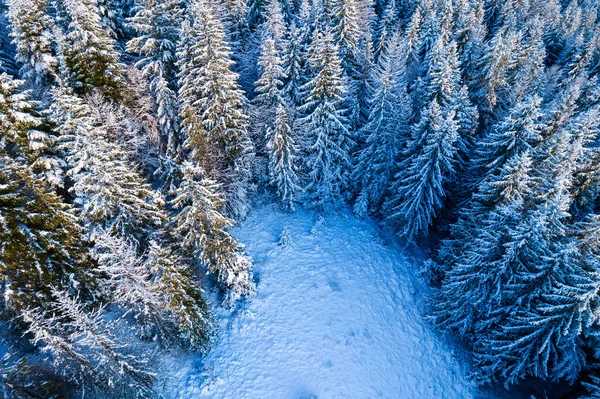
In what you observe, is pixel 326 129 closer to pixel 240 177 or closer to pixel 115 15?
pixel 240 177

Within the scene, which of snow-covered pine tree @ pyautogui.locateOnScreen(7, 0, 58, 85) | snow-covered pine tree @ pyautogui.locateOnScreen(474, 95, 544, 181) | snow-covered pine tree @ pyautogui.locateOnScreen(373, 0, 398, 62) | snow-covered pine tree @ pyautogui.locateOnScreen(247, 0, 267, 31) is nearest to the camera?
snow-covered pine tree @ pyautogui.locateOnScreen(474, 95, 544, 181)

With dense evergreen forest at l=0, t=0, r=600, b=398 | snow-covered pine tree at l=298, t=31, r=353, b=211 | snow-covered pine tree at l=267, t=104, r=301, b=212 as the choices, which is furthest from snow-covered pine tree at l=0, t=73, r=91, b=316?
snow-covered pine tree at l=298, t=31, r=353, b=211

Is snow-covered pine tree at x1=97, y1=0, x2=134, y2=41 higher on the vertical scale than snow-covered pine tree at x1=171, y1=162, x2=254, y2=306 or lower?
higher

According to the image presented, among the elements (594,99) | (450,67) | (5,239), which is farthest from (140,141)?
(594,99)

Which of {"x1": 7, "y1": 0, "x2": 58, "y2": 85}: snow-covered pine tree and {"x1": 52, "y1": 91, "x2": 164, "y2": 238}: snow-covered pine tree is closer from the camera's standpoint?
{"x1": 52, "y1": 91, "x2": 164, "y2": 238}: snow-covered pine tree

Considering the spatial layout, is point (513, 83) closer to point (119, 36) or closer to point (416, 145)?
point (416, 145)

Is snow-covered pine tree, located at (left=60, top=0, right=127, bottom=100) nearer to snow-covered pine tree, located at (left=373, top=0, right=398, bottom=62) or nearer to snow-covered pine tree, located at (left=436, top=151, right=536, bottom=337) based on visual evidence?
snow-covered pine tree, located at (left=373, top=0, right=398, bottom=62)

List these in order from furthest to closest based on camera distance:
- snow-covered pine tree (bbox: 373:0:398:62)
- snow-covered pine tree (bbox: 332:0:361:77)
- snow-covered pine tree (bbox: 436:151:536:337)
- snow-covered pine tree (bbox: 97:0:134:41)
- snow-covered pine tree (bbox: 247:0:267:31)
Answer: snow-covered pine tree (bbox: 247:0:267:31)
snow-covered pine tree (bbox: 373:0:398:62)
snow-covered pine tree (bbox: 97:0:134:41)
snow-covered pine tree (bbox: 332:0:361:77)
snow-covered pine tree (bbox: 436:151:536:337)
